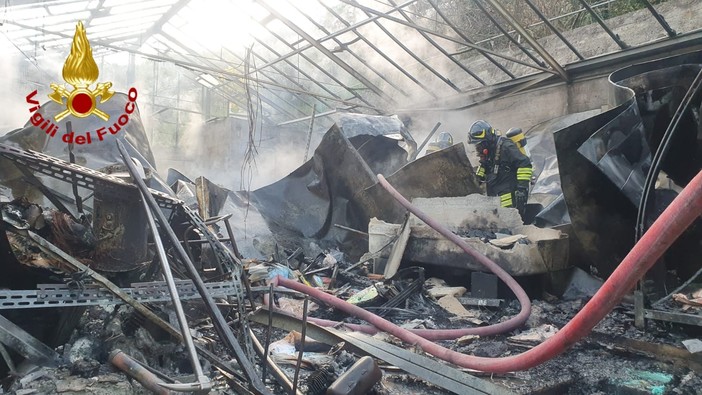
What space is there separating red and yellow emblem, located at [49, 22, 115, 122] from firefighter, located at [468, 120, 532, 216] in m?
4.73

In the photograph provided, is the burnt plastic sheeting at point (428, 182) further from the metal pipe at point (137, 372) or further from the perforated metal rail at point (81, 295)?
the metal pipe at point (137, 372)

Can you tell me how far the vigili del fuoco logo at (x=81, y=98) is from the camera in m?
4.52

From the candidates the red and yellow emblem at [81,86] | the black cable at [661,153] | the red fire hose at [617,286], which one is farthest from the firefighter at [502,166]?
the red and yellow emblem at [81,86]

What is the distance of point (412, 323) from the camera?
13.1ft

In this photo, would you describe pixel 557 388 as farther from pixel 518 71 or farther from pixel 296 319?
pixel 518 71

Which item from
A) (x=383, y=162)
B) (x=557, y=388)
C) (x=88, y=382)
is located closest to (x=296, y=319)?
(x=88, y=382)

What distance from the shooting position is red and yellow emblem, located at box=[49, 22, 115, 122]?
450 cm

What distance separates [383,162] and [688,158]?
4.59 m

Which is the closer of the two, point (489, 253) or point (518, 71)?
point (489, 253)

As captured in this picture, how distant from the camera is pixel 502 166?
259 inches

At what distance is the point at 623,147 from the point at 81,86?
509 centimetres

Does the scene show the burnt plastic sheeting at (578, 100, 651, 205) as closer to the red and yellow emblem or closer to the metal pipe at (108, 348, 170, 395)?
the metal pipe at (108, 348, 170, 395)

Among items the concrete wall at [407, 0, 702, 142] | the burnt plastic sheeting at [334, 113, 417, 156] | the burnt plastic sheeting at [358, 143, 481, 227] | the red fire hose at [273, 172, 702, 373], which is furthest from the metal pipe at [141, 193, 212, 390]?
the concrete wall at [407, 0, 702, 142]

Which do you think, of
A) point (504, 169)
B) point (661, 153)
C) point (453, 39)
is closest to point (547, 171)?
Result: point (504, 169)
